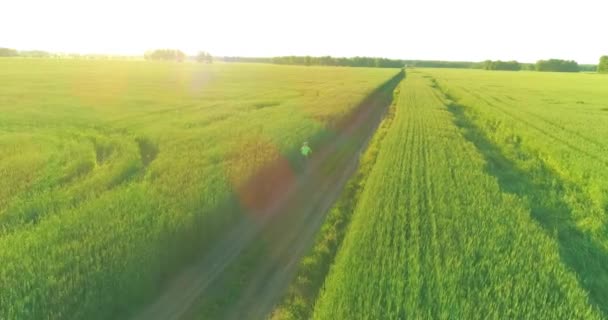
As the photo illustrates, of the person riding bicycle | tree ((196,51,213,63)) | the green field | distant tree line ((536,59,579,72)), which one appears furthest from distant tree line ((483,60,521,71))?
the person riding bicycle

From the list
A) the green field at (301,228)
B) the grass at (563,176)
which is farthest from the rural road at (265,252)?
the grass at (563,176)

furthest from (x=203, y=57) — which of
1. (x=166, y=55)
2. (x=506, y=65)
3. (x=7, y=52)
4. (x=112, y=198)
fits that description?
(x=112, y=198)

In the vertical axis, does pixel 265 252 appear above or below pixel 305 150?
below

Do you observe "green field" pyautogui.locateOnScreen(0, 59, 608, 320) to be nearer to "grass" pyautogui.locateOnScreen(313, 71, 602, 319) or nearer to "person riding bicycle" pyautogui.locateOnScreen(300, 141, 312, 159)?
"grass" pyautogui.locateOnScreen(313, 71, 602, 319)

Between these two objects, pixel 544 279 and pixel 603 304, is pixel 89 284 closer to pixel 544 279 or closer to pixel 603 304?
pixel 544 279

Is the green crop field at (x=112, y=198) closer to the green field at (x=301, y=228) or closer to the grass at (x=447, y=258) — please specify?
the green field at (x=301, y=228)

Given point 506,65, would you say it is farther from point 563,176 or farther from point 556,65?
point 563,176

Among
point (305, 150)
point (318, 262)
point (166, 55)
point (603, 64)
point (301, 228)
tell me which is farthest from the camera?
point (166, 55)
